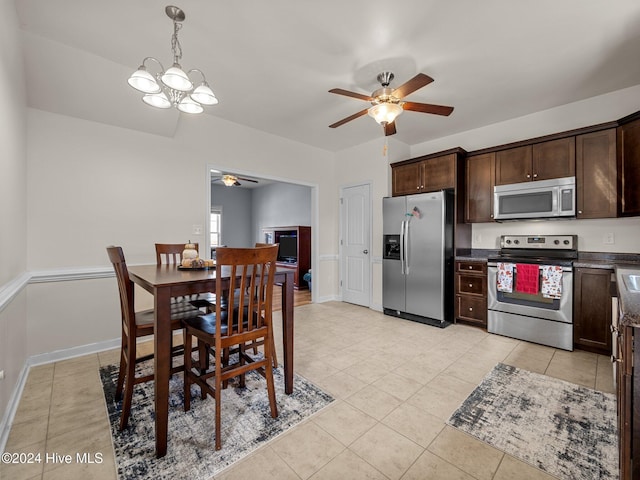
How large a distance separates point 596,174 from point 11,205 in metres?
5.24

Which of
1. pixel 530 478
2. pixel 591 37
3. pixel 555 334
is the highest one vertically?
pixel 591 37

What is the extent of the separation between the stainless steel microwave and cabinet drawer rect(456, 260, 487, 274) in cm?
66

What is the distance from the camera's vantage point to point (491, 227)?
3.99 metres

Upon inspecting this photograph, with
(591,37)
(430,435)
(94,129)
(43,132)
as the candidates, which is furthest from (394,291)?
(43,132)

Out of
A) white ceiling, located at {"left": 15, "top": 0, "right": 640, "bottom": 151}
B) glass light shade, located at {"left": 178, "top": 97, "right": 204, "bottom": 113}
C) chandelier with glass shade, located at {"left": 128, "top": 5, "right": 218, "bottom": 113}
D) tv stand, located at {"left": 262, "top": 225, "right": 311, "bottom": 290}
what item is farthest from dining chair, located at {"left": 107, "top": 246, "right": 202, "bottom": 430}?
tv stand, located at {"left": 262, "top": 225, "right": 311, "bottom": 290}

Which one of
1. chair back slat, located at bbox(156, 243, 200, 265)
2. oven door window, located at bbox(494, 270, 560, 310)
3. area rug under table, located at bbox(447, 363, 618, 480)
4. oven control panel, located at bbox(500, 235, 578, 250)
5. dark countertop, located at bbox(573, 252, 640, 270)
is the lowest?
area rug under table, located at bbox(447, 363, 618, 480)

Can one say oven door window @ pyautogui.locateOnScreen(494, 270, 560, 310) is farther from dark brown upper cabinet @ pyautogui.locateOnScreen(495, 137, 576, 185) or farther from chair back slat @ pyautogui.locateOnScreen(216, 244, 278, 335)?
chair back slat @ pyautogui.locateOnScreen(216, 244, 278, 335)

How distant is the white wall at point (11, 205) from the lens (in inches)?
67.4

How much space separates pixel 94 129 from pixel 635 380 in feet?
13.9

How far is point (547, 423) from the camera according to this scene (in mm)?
1813

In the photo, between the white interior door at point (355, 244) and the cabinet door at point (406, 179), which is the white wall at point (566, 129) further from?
the white interior door at point (355, 244)

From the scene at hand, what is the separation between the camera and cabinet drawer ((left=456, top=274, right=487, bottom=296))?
3.57 m

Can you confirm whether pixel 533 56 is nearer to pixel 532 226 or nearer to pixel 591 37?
pixel 591 37

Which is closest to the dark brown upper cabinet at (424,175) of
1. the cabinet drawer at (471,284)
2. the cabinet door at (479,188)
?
the cabinet door at (479,188)
